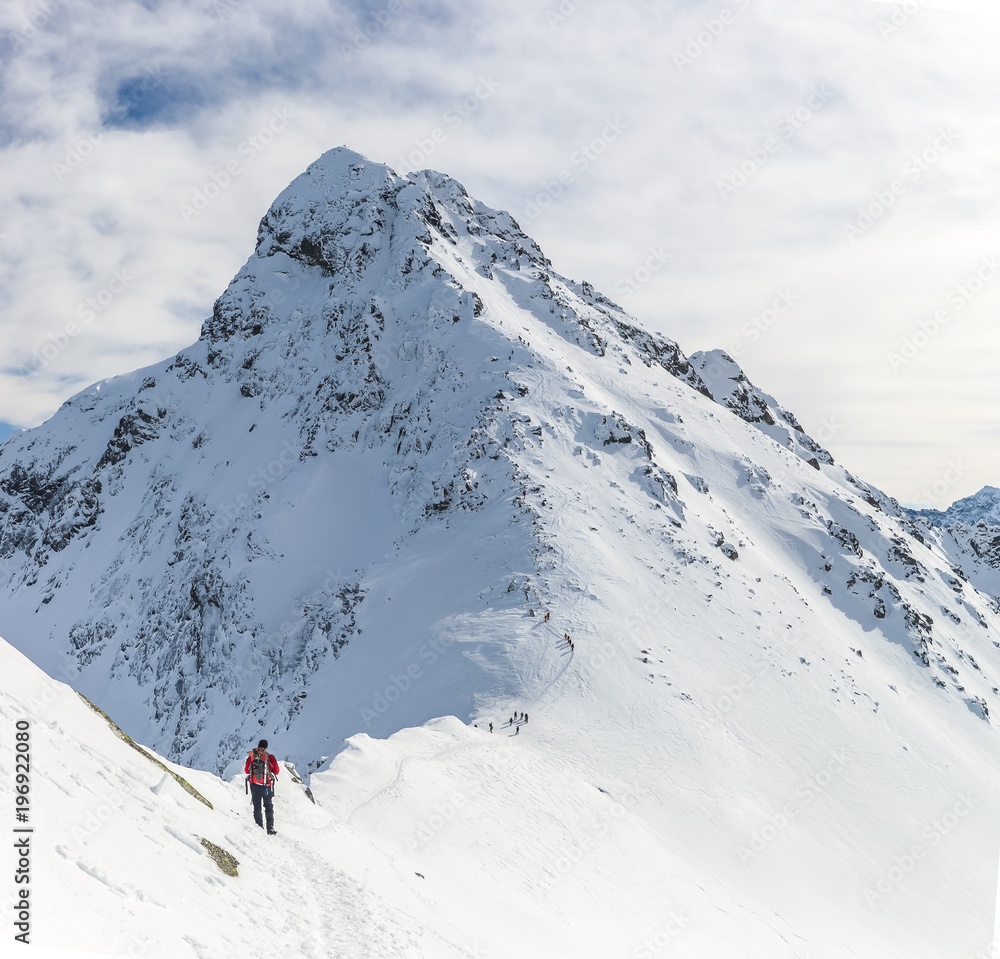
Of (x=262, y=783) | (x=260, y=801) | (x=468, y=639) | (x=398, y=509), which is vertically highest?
(x=262, y=783)

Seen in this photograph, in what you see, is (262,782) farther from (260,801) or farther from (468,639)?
(468,639)

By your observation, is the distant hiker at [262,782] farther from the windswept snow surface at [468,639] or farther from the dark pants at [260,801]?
the windswept snow surface at [468,639]

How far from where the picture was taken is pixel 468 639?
33.2 metres

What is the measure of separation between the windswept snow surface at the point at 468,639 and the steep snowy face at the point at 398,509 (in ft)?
0.98

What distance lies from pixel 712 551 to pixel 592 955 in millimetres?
33941

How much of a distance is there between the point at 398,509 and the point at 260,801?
35.3 metres

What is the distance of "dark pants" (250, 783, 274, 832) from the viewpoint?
39.3 ft

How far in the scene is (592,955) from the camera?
1349 centimetres

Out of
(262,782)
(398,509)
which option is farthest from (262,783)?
(398,509)

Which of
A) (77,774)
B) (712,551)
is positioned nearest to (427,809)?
(77,774)

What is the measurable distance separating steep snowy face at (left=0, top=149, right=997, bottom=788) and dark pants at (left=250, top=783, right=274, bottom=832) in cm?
1747

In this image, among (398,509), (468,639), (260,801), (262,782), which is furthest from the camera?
(398,509)

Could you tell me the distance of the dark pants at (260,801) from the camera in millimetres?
11992

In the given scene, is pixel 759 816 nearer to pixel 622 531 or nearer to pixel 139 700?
pixel 622 531
